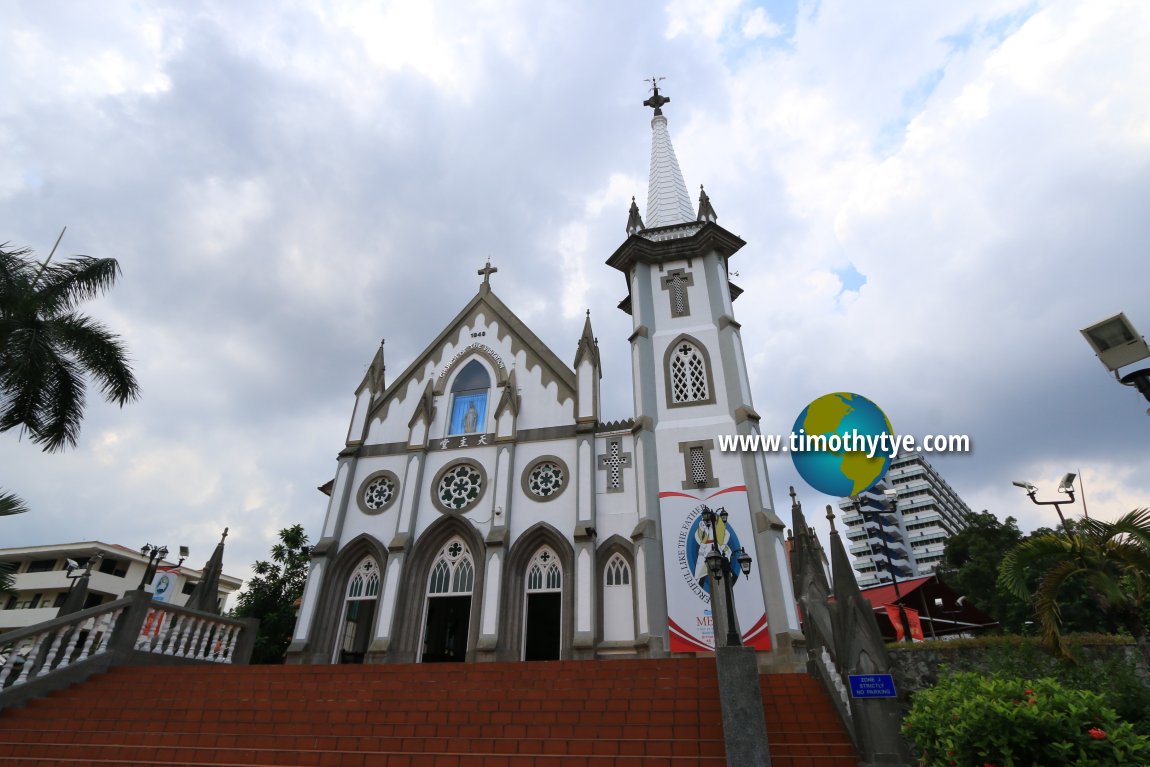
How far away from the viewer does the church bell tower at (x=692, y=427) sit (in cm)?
1509

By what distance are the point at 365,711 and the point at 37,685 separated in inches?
242

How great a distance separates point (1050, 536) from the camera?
9211mm

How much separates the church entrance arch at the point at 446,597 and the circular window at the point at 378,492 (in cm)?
261

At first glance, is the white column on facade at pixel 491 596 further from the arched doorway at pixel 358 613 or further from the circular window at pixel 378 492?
the circular window at pixel 378 492

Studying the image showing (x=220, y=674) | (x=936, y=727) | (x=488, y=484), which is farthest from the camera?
(x=488, y=484)

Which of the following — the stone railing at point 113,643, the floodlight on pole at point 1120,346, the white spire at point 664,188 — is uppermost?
the white spire at point 664,188

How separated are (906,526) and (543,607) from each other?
96462mm

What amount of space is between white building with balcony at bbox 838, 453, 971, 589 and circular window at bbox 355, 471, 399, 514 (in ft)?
268

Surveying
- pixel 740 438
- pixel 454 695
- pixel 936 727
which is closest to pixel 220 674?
pixel 454 695

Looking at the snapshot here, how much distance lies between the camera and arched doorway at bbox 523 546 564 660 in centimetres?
1717

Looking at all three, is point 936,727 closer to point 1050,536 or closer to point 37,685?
point 1050,536

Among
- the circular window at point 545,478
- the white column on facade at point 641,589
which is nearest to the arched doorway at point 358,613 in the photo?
the circular window at point 545,478

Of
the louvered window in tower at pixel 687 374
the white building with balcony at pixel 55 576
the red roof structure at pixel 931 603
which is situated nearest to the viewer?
the louvered window in tower at pixel 687 374

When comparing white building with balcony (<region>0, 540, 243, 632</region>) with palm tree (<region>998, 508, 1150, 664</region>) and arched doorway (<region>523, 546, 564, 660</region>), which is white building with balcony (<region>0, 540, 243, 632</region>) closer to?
arched doorway (<region>523, 546, 564, 660</region>)
